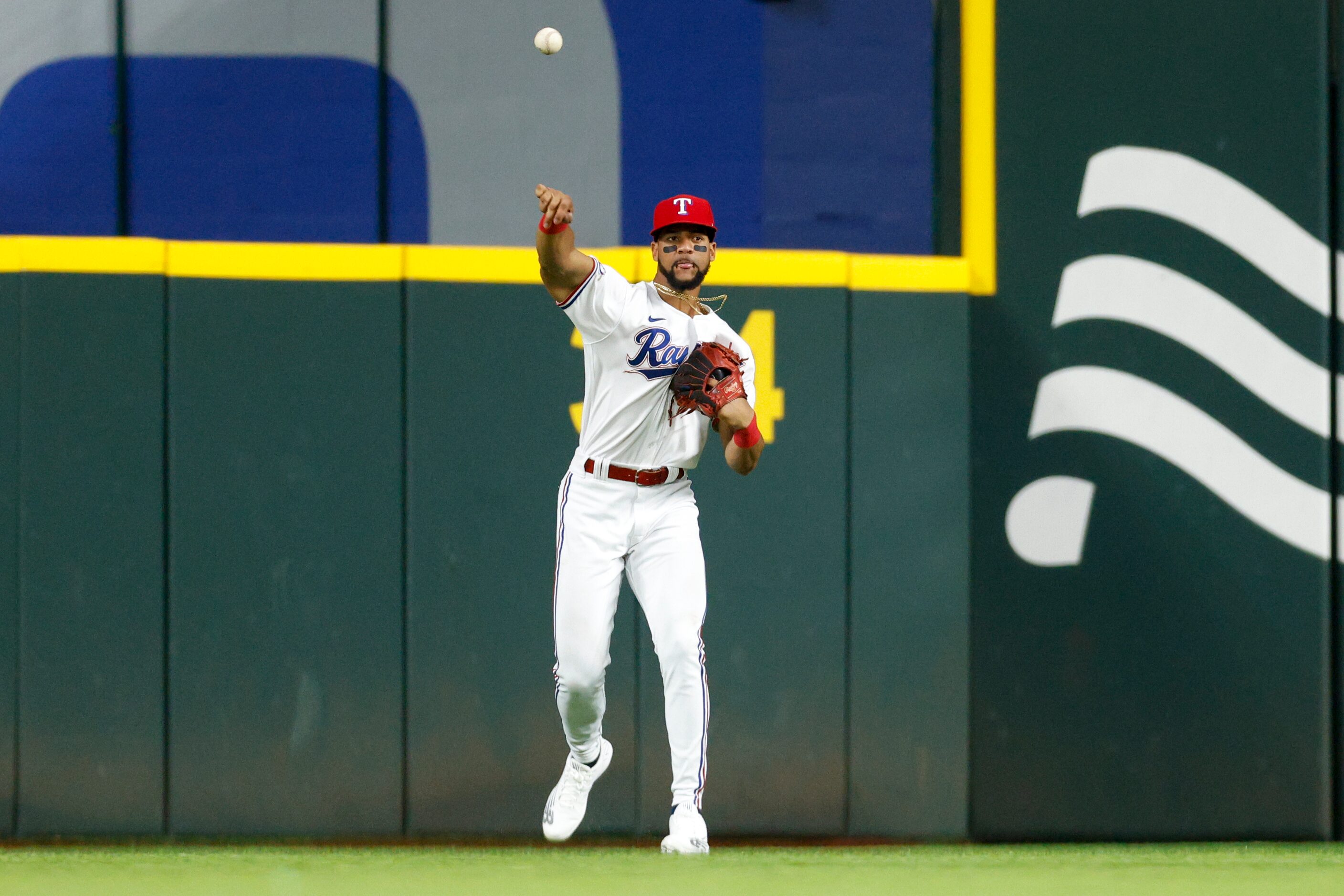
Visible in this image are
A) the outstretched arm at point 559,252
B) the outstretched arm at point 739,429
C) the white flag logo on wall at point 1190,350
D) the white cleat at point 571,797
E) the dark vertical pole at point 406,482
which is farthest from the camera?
the white flag logo on wall at point 1190,350

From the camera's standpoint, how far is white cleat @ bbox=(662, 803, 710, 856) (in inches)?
150

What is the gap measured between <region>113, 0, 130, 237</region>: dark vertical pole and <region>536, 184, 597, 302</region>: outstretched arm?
235 cm

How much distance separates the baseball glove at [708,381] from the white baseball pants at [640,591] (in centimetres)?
31

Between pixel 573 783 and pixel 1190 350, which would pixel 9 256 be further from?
pixel 1190 350

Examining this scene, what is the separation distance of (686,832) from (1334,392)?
349cm

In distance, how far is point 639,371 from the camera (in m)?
3.93

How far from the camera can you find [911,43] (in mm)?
5562

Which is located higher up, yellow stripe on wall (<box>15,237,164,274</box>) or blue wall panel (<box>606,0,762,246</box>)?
blue wall panel (<box>606,0,762,246</box>)

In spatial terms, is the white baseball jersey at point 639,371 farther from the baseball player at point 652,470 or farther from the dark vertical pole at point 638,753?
the dark vertical pole at point 638,753

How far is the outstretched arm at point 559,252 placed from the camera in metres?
3.53

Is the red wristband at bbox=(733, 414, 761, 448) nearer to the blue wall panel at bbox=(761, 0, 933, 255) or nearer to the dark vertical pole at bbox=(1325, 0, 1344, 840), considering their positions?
the blue wall panel at bbox=(761, 0, 933, 255)

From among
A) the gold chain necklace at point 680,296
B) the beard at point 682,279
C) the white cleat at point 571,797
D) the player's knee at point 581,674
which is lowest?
the white cleat at point 571,797

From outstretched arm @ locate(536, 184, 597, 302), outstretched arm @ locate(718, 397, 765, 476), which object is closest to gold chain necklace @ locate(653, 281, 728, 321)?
outstretched arm @ locate(536, 184, 597, 302)

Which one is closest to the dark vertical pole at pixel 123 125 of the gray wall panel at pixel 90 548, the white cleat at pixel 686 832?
the gray wall panel at pixel 90 548
